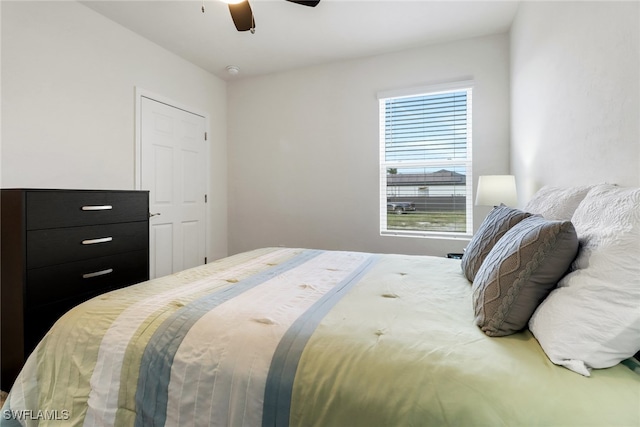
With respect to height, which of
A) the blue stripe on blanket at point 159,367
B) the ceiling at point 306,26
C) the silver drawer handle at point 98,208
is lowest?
the blue stripe on blanket at point 159,367

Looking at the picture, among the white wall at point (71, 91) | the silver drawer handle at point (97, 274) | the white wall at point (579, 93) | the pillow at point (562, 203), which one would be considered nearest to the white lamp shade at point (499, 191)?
the white wall at point (579, 93)

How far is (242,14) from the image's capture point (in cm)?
184

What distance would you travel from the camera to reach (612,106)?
117cm

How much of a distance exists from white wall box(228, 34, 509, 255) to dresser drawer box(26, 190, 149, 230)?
1663 mm

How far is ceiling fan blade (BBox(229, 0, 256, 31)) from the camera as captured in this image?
178 cm

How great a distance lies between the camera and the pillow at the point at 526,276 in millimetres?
819

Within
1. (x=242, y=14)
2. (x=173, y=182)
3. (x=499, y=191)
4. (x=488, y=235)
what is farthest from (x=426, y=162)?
(x=173, y=182)

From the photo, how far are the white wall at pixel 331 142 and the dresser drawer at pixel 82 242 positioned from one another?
1.69m

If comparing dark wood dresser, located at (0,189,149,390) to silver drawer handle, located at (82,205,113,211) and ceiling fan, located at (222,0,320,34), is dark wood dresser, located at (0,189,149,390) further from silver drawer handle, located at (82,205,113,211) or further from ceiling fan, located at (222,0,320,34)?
ceiling fan, located at (222,0,320,34)

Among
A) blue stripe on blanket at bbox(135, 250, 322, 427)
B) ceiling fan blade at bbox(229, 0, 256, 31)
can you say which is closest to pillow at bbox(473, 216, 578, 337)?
blue stripe on blanket at bbox(135, 250, 322, 427)

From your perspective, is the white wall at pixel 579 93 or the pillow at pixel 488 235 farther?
the pillow at pixel 488 235

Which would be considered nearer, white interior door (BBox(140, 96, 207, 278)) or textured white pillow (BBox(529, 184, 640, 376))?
textured white pillow (BBox(529, 184, 640, 376))

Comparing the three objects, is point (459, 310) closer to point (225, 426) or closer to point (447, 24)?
point (225, 426)

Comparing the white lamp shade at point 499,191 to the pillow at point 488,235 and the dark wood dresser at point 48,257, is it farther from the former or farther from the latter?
the dark wood dresser at point 48,257
